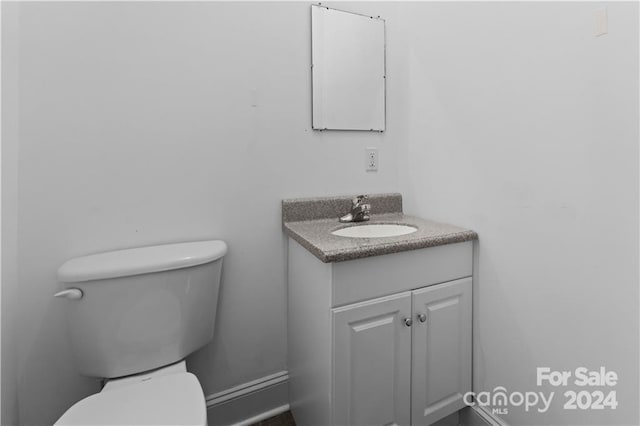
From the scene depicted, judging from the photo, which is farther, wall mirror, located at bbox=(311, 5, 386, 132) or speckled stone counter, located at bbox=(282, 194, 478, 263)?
wall mirror, located at bbox=(311, 5, 386, 132)

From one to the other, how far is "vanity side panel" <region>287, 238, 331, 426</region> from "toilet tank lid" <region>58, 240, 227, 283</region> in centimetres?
32

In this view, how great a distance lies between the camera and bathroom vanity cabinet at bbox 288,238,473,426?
991 mm

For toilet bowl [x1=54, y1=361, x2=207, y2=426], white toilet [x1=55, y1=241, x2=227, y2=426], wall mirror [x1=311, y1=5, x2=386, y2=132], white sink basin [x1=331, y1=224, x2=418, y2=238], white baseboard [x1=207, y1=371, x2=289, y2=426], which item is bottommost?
white baseboard [x1=207, y1=371, x2=289, y2=426]

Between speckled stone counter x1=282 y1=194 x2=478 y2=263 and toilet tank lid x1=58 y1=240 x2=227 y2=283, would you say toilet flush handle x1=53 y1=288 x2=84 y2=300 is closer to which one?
toilet tank lid x1=58 y1=240 x2=227 y2=283

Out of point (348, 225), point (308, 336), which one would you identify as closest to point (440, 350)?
point (308, 336)

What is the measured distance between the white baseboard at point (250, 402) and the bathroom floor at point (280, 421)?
0.02m

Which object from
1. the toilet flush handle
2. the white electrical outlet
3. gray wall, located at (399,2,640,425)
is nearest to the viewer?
gray wall, located at (399,2,640,425)

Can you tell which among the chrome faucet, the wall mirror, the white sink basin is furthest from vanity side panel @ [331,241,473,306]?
the wall mirror

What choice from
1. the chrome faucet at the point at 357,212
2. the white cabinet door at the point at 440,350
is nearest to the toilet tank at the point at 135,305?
the chrome faucet at the point at 357,212

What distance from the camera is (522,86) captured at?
3.30ft

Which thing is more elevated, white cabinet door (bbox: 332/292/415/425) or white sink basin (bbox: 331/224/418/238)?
white sink basin (bbox: 331/224/418/238)

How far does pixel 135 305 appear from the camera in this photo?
1.00m

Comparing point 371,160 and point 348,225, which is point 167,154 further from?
point 371,160

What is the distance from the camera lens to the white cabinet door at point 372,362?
0.99 meters
